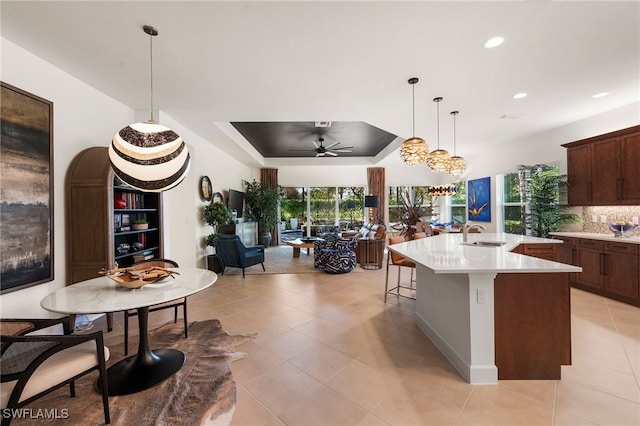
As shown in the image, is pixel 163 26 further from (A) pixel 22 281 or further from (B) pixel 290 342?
(B) pixel 290 342

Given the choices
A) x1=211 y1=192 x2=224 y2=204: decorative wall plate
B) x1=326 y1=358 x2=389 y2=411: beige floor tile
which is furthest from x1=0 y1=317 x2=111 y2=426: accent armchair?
x1=211 y1=192 x2=224 y2=204: decorative wall plate

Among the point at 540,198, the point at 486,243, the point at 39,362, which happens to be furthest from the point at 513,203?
the point at 39,362

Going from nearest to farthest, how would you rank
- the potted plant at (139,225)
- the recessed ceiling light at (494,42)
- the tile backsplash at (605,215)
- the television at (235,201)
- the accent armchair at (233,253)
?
the recessed ceiling light at (494,42) < the potted plant at (139,225) < the tile backsplash at (605,215) < the accent armchair at (233,253) < the television at (235,201)

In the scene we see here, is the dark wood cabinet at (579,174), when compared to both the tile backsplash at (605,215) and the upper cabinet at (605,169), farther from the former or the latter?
the tile backsplash at (605,215)

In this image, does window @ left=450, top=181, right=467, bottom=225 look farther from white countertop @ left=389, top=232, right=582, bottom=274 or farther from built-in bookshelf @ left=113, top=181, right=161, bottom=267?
built-in bookshelf @ left=113, top=181, right=161, bottom=267

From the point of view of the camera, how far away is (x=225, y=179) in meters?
7.23

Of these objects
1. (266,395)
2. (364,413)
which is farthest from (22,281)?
(364,413)

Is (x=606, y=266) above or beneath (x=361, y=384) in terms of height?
above

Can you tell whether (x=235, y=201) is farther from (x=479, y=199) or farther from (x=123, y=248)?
(x=479, y=199)

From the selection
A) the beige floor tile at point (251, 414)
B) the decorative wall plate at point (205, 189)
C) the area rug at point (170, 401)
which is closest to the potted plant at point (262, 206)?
the decorative wall plate at point (205, 189)

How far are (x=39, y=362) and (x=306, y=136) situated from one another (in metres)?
6.02

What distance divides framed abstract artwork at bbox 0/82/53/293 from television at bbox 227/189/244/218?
428cm

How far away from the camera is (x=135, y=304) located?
179cm

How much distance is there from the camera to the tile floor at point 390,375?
1.77 m
